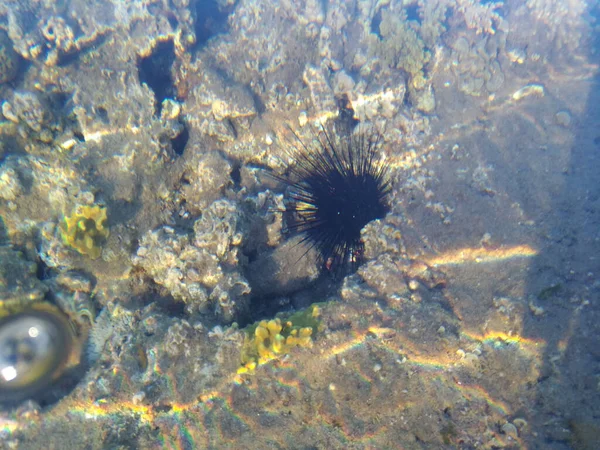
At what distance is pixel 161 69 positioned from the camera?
17.6 ft

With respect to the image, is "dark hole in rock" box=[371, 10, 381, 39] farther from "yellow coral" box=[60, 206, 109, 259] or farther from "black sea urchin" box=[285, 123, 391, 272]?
"yellow coral" box=[60, 206, 109, 259]

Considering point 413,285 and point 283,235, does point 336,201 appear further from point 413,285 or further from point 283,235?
point 413,285

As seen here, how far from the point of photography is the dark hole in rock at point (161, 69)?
207 inches

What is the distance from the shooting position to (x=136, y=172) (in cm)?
421

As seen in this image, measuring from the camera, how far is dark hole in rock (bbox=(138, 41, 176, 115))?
5250mm

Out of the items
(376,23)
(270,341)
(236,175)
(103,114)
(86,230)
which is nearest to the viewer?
(270,341)

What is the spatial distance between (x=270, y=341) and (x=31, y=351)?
2173 millimetres

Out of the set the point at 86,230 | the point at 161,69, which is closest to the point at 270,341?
the point at 86,230

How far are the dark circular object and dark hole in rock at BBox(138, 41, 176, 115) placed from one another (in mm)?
3400

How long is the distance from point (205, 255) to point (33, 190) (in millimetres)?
2307

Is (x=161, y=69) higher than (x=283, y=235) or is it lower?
higher

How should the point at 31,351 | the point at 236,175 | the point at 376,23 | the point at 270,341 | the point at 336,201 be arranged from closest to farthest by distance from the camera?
the point at 270,341 → the point at 31,351 → the point at 336,201 → the point at 236,175 → the point at 376,23

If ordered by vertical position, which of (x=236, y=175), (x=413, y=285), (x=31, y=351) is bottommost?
(x=31, y=351)

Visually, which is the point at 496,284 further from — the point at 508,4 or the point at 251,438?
the point at 508,4
